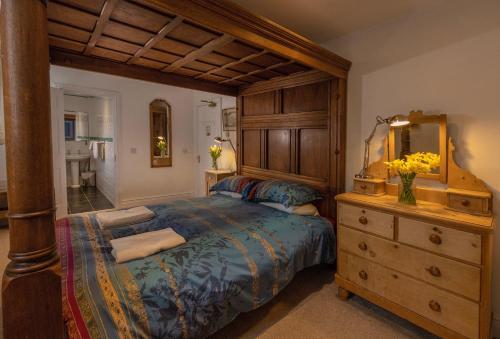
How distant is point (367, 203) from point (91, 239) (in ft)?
6.81

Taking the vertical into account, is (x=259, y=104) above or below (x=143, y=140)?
above

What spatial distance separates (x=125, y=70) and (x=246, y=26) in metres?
1.68

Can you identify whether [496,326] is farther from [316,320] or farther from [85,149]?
[85,149]

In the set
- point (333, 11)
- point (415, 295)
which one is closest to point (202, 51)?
point (333, 11)

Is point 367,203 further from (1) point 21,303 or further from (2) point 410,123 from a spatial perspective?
(1) point 21,303

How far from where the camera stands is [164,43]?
2.27 meters

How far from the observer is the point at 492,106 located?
6.14ft

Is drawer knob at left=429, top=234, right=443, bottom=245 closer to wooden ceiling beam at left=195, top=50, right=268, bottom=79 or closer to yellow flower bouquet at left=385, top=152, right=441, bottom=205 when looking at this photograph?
yellow flower bouquet at left=385, top=152, right=441, bottom=205

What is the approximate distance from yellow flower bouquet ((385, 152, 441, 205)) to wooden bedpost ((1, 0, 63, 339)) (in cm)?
214

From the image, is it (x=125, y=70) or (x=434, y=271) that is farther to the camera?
(x=125, y=70)

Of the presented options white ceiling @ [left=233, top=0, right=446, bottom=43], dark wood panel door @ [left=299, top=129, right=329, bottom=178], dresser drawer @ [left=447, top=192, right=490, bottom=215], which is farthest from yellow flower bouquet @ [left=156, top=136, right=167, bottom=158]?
dresser drawer @ [left=447, top=192, right=490, bottom=215]

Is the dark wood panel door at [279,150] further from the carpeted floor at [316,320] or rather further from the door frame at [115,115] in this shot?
the door frame at [115,115]

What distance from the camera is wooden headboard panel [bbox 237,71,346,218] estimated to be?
2.76 meters

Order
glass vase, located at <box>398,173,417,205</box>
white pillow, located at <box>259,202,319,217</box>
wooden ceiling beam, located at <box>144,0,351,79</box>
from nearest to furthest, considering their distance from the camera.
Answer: wooden ceiling beam, located at <box>144,0,351,79</box> < glass vase, located at <box>398,173,417,205</box> < white pillow, located at <box>259,202,319,217</box>
